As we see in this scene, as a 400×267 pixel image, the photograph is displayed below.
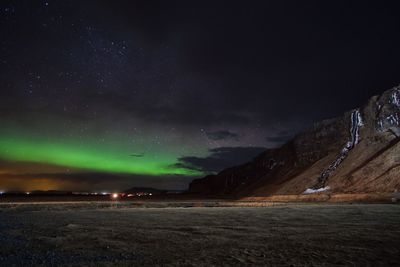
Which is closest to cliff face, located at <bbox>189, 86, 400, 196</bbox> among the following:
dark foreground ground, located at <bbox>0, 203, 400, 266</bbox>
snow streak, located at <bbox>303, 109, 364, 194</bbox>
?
snow streak, located at <bbox>303, 109, 364, 194</bbox>

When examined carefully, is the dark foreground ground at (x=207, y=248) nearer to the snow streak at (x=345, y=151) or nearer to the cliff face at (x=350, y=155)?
the cliff face at (x=350, y=155)

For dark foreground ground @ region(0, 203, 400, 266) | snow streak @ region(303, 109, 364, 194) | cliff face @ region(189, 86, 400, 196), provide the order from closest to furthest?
dark foreground ground @ region(0, 203, 400, 266)
cliff face @ region(189, 86, 400, 196)
snow streak @ region(303, 109, 364, 194)

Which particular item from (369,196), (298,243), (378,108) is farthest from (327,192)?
(298,243)

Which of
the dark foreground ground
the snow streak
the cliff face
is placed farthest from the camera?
the snow streak

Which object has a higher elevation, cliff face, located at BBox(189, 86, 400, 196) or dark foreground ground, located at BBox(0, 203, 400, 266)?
cliff face, located at BBox(189, 86, 400, 196)

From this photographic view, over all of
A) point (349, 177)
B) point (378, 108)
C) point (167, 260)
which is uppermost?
point (378, 108)

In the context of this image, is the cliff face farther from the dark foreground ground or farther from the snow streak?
the dark foreground ground

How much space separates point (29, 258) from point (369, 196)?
54.3 m

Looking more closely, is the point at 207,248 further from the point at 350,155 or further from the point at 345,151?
the point at 345,151

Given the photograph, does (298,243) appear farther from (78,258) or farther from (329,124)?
(329,124)

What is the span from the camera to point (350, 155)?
7812 cm

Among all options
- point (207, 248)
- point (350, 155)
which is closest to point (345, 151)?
point (350, 155)

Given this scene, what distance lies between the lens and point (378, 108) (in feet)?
269

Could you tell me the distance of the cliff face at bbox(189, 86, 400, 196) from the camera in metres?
63.0
